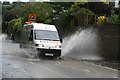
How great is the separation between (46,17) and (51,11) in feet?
4.23

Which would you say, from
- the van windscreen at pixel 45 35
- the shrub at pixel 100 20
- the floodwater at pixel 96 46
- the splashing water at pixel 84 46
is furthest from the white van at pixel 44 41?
the shrub at pixel 100 20

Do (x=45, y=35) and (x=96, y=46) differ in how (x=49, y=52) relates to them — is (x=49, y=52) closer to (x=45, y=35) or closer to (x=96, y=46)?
(x=45, y=35)

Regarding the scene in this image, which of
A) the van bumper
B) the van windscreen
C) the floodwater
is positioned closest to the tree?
the floodwater

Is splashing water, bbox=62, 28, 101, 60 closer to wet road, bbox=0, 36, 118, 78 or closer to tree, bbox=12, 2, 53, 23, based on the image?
wet road, bbox=0, 36, 118, 78

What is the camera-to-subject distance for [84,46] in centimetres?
2258

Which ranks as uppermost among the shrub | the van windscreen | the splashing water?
the shrub

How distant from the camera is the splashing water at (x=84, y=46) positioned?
→ 67.3 ft

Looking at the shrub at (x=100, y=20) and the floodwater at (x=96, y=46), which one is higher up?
the shrub at (x=100, y=20)

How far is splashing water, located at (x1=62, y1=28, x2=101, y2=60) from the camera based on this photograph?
20.5 m

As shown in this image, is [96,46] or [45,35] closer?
[45,35]

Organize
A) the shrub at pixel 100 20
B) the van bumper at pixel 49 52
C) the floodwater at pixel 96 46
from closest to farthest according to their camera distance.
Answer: the van bumper at pixel 49 52 → the floodwater at pixel 96 46 → the shrub at pixel 100 20

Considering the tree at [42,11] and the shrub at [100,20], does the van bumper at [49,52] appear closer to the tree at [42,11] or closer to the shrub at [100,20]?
the shrub at [100,20]

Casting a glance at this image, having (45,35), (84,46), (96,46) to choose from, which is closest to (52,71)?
(45,35)

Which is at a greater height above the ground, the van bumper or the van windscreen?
the van windscreen
